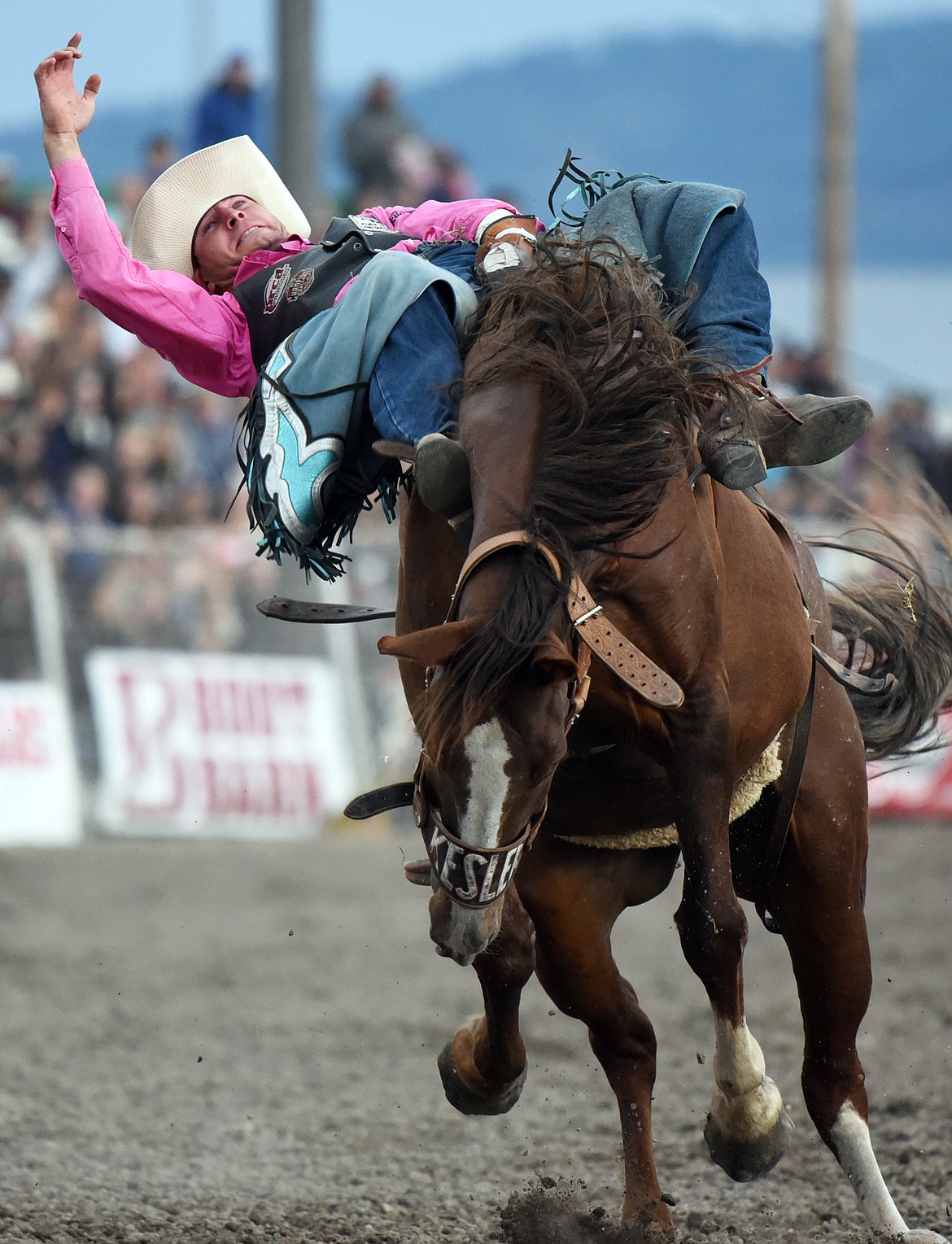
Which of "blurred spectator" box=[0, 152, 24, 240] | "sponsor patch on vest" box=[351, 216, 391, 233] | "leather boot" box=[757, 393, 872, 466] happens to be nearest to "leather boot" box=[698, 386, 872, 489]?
"leather boot" box=[757, 393, 872, 466]

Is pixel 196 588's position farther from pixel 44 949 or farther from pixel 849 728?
pixel 849 728

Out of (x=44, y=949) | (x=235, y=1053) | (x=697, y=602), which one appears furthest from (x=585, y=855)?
(x=44, y=949)

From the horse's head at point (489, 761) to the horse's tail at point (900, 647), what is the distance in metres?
1.51

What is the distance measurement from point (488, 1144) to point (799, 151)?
21.1 meters

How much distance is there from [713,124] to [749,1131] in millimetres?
26069

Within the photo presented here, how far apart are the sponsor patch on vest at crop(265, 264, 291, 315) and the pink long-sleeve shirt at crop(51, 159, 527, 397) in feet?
0.28

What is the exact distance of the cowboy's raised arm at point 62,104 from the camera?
10.7 feet

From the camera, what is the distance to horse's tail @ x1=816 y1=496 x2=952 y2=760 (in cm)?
400

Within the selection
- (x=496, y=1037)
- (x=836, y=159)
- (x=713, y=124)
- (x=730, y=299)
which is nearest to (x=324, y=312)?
(x=730, y=299)

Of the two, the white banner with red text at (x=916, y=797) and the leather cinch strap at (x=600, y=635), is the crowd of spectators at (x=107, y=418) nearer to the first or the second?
the white banner with red text at (x=916, y=797)

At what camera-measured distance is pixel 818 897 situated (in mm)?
3484

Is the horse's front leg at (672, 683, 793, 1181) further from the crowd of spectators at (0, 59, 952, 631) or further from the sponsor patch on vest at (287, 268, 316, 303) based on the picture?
the crowd of spectators at (0, 59, 952, 631)

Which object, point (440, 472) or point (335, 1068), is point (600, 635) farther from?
point (335, 1068)

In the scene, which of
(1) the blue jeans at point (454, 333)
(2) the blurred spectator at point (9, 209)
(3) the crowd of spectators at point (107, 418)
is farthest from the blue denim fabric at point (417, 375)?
(2) the blurred spectator at point (9, 209)
